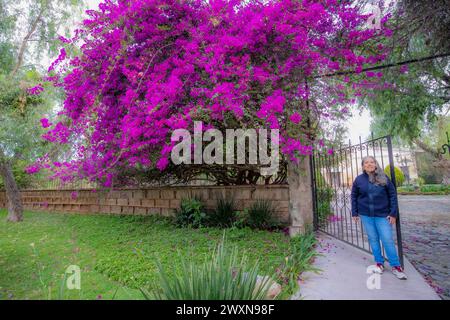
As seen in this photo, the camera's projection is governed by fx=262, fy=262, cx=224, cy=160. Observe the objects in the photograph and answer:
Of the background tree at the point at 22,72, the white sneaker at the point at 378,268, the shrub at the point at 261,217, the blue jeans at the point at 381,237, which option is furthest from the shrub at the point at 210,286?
the background tree at the point at 22,72

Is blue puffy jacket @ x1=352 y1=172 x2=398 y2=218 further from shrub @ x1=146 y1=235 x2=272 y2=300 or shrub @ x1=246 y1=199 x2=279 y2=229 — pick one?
shrub @ x1=246 y1=199 x2=279 y2=229

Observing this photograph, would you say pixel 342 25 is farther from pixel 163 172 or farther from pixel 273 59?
pixel 163 172

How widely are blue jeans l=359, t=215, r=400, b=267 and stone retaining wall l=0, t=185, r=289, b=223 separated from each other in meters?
2.43

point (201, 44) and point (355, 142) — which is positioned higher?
point (201, 44)

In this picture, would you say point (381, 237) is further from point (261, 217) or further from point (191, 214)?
point (191, 214)

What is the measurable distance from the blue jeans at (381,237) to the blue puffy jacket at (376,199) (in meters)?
0.09

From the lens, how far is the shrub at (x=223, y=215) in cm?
602

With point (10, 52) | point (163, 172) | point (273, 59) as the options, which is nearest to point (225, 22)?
point (273, 59)

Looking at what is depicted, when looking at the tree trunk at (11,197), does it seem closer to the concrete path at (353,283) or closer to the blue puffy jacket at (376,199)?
the concrete path at (353,283)

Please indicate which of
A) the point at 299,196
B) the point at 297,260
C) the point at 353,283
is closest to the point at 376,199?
the point at 353,283

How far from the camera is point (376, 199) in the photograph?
11.4ft

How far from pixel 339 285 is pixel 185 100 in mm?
3275

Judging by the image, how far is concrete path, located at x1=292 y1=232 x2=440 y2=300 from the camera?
275 cm
